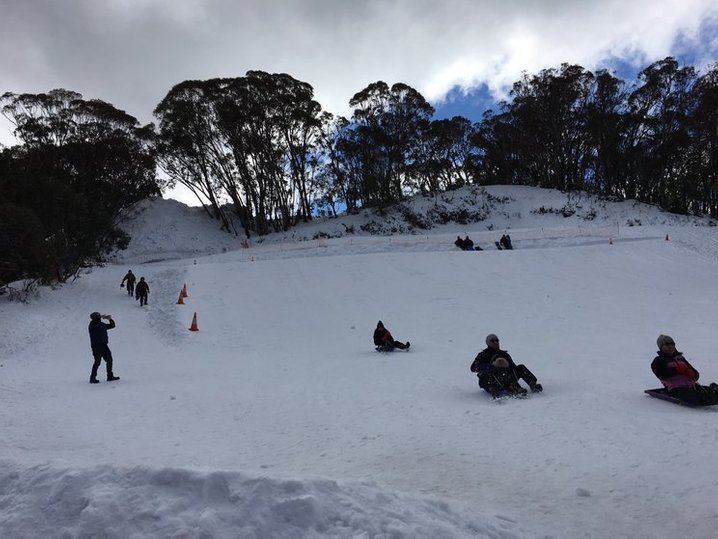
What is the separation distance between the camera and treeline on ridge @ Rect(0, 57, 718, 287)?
116 feet

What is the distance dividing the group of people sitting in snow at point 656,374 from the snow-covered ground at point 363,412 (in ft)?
0.91

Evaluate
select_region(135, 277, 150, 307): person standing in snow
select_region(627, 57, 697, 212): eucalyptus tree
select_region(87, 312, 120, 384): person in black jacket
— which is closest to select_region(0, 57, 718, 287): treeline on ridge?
select_region(627, 57, 697, 212): eucalyptus tree

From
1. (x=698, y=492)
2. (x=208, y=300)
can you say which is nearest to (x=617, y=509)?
(x=698, y=492)

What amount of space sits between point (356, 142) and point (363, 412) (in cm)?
4217

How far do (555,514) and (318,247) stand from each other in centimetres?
3130

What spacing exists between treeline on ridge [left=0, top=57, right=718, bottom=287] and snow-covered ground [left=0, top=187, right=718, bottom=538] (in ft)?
57.3

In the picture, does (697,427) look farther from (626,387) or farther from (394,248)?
(394,248)

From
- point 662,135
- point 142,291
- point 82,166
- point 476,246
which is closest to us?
point 142,291

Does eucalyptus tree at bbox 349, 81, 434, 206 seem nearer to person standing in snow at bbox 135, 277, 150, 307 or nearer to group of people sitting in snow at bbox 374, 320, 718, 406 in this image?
person standing in snow at bbox 135, 277, 150, 307

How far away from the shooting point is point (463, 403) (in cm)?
696

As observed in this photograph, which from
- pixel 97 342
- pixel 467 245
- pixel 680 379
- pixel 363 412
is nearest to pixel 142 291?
pixel 97 342

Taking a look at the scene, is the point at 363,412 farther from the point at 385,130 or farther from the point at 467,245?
the point at 385,130

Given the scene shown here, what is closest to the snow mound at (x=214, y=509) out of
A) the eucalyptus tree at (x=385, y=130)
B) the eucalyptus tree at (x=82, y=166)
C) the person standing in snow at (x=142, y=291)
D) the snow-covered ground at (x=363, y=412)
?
the snow-covered ground at (x=363, y=412)

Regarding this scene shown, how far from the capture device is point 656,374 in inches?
247
